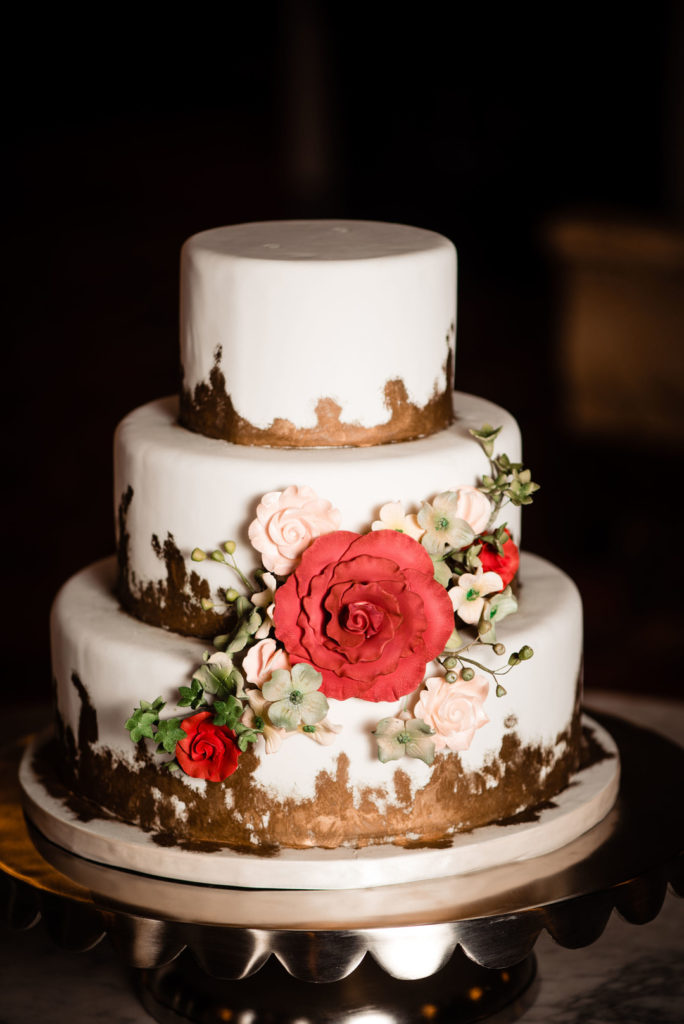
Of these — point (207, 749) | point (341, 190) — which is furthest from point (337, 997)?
point (341, 190)

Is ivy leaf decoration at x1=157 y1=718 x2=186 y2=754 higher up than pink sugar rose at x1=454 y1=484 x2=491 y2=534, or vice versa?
pink sugar rose at x1=454 y1=484 x2=491 y2=534

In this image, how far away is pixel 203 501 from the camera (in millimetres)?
1628

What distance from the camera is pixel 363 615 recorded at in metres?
1.49

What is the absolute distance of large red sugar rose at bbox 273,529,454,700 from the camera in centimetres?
149

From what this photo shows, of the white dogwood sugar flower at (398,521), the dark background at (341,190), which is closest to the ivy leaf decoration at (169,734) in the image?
the white dogwood sugar flower at (398,521)

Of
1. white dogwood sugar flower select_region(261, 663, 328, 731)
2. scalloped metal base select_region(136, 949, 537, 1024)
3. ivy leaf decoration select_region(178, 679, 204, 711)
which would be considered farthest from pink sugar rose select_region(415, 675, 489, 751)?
scalloped metal base select_region(136, 949, 537, 1024)

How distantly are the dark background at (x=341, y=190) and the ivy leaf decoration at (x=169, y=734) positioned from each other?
238cm

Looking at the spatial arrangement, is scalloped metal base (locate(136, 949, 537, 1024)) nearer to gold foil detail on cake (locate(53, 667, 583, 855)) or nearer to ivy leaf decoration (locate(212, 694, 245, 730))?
gold foil detail on cake (locate(53, 667, 583, 855))

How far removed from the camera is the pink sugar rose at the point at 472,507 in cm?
161

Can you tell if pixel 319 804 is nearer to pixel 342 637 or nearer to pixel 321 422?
pixel 342 637

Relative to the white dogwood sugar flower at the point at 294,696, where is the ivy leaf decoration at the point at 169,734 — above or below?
below

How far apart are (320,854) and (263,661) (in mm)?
232

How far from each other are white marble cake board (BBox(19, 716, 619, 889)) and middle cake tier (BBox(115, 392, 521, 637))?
26 cm

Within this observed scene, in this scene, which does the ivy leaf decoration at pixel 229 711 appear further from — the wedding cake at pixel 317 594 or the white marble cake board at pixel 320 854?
the white marble cake board at pixel 320 854
